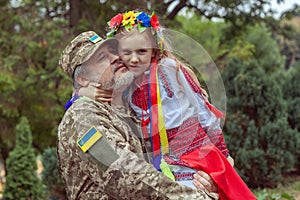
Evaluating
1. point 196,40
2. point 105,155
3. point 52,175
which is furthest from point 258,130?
point 105,155

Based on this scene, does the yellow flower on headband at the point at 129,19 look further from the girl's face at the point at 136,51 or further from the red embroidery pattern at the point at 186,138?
the red embroidery pattern at the point at 186,138

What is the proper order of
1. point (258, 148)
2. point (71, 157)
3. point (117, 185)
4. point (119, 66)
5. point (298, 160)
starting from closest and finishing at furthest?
1. point (117, 185)
2. point (71, 157)
3. point (119, 66)
4. point (258, 148)
5. point (298, 160)

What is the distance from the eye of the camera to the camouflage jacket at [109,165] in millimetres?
1813

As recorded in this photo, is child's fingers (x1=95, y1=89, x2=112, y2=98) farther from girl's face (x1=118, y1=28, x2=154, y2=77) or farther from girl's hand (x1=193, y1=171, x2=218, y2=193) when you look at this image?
girl's hand (x1=193, y1=171, x2=218, y2=193)

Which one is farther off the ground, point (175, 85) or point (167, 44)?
point (167, 44)

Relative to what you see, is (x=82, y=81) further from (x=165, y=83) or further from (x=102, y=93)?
(x=165, y=83)

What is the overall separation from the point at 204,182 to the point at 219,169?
13 cm

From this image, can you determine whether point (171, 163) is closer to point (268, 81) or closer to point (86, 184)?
point (86, 184)

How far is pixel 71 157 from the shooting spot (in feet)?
6.34

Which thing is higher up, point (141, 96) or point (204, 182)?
point (141, 96)

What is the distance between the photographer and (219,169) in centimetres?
223

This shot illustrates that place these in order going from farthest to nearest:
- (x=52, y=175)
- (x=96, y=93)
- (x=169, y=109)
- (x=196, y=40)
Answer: (x=196, y=40)
(x=52, y=175)
(x=169, y=109)
(x=96, y=93)

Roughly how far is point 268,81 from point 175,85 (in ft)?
18.8

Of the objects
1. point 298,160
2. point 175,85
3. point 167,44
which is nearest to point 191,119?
point 175,85
